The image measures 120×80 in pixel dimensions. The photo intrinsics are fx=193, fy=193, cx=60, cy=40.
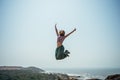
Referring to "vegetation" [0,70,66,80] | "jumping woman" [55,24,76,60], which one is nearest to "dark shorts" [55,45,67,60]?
"jumping woman" [55,24,76,60]

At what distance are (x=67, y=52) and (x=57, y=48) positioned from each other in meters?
0.52

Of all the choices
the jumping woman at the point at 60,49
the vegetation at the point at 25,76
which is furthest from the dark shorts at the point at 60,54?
the vegetation at the point at 25,76

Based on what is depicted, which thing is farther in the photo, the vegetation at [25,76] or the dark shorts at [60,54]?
the vegetation at [25,76]

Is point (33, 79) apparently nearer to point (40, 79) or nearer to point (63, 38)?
point (40, 79)

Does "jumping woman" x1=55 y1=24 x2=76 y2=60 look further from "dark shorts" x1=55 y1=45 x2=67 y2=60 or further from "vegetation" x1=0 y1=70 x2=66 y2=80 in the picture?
"vegetation" x1=0 y1=70 x2=66 y2=80

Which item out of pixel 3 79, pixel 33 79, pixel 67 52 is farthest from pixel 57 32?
pixel 33 79

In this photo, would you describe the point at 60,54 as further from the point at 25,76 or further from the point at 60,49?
the point at 25,76

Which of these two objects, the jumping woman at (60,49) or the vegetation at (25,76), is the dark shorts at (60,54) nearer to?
the jumping woman at (60,49)

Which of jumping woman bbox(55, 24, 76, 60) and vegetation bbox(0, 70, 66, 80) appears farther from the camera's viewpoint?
vegetation bbox(0, 70, 66, 80)

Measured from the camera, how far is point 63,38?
354 inches

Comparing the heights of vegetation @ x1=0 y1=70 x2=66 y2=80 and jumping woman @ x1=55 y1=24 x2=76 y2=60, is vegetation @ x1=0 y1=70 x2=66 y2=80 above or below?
above

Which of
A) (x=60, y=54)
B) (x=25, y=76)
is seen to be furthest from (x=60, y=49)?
(x=25, y=76)

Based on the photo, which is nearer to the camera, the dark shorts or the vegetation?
the dark shorts

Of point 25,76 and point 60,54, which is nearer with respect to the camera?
point 60,54
